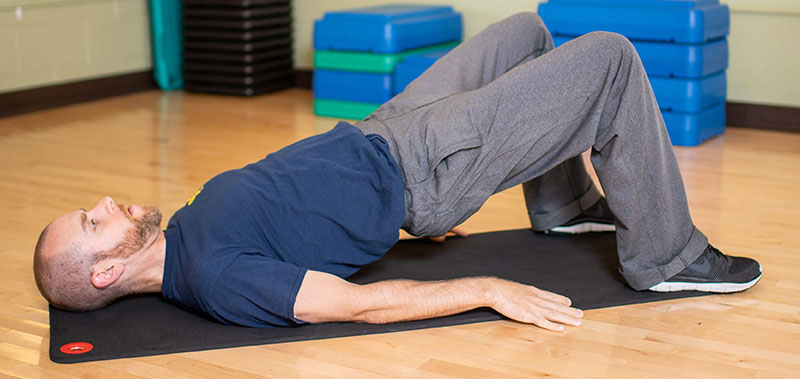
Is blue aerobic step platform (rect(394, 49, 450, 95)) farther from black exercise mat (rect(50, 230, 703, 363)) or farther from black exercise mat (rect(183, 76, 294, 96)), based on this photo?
black exercise mat (rect(50, 230, 703, 363))

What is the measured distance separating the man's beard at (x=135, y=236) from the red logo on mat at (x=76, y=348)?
0.63 feet

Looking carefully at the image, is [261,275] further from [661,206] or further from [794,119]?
[794,119]

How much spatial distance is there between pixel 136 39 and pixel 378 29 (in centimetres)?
190

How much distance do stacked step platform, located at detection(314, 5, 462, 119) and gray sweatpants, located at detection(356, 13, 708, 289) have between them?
2386mm

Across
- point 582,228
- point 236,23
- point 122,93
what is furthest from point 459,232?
point 122,93

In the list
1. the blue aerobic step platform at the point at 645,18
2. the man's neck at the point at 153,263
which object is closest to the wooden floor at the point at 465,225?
the man's neck at the point at 153,263

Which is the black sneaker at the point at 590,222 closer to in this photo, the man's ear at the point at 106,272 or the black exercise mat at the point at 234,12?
the man's ear at the point at 106,272

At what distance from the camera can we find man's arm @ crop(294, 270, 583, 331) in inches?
72.7

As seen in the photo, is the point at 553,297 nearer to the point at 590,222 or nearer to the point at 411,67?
the point at 590,222

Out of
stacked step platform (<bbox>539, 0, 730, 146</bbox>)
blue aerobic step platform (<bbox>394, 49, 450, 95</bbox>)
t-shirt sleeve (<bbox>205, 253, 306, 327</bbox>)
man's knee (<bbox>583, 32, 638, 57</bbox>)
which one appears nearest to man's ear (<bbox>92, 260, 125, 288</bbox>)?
t-shirt sleeve (<bbox>205, 253, 306, 327</bbox>)

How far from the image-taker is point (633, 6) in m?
3.99

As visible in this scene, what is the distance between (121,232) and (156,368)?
0.34 metres

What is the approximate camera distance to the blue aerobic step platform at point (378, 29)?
14.9 ft

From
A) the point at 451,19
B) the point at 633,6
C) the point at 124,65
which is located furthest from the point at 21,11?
the point at 633,6
